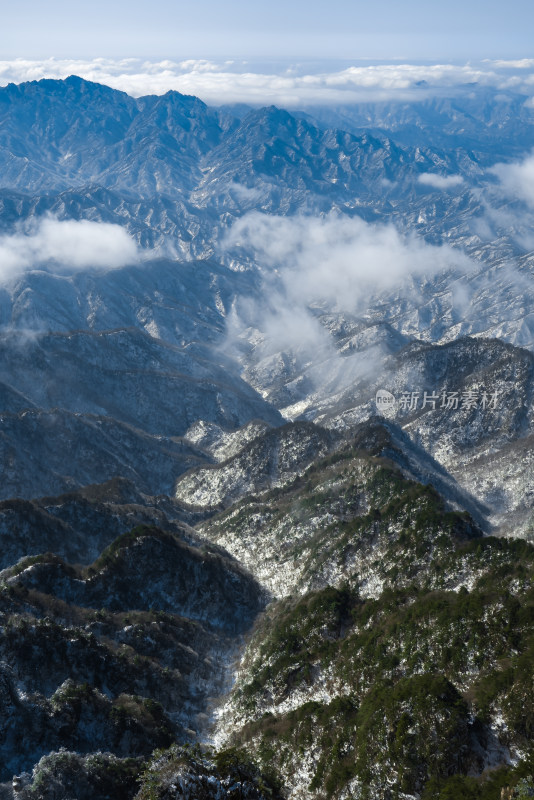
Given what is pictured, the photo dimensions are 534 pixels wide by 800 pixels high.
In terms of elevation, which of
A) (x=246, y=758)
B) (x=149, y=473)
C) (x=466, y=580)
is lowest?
(x=149, y=473)

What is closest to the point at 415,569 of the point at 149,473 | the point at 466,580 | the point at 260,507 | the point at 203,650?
the point at 466,580

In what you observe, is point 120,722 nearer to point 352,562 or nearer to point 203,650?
point 203,650

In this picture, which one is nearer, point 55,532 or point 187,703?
point 187,703

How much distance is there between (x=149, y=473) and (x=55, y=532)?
79.3 m

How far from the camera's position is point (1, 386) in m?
189

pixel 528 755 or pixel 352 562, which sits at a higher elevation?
pixel 528 755

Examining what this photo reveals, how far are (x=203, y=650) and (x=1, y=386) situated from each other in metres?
134

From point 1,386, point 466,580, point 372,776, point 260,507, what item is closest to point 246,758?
point 372,776

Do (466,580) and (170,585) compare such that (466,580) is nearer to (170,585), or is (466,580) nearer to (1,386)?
(170,585)

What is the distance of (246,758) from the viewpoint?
48.9m

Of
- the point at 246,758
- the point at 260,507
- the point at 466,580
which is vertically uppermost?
the point at 466,580

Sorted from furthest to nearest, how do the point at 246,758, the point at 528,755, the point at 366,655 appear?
the point at 366,655 → the point at 246,758 → the point at 528,755

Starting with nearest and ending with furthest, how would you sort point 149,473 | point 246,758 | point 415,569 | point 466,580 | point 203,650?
1. point 246,758
2. point 466,580
3. point 415,569
4. point 203,650
5. point 149,473

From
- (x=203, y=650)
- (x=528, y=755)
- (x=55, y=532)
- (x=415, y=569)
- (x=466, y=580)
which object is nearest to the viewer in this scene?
(x=528, y=755)
